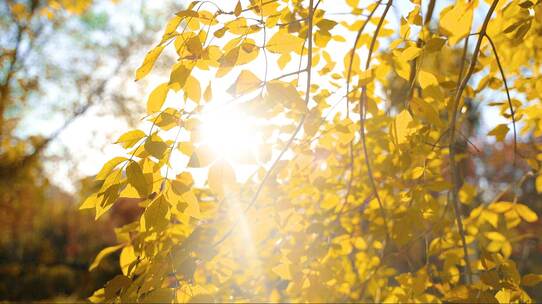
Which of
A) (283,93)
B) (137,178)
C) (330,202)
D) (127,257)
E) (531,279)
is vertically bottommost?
(531,279)

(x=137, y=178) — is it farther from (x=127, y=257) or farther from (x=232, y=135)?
(x=127, y=257)

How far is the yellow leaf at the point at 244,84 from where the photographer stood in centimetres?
81

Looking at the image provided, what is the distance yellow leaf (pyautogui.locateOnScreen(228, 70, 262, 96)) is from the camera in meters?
0.81

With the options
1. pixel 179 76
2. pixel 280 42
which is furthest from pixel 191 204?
pixel 280 42

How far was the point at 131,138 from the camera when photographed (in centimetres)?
93

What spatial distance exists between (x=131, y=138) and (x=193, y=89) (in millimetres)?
178

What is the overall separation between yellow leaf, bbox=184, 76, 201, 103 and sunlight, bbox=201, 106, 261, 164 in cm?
5

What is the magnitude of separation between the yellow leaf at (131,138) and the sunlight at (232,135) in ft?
0.48

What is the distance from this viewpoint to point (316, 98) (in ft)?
4.81

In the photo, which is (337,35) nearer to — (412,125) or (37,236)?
(412,125)

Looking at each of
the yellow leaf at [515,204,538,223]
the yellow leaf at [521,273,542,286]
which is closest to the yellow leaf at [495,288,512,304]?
the yellow leaf at [521,273,542,286]

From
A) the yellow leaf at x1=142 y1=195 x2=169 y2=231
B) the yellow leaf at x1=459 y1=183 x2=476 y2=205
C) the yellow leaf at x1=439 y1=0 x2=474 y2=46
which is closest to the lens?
the yellow leaf at x1=439 y1=0 x2=474 y2=46

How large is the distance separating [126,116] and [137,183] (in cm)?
810

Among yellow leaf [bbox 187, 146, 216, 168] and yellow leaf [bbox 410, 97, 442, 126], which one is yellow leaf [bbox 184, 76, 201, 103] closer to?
yellow leaf [bbox 187, 146, 216, 168]
